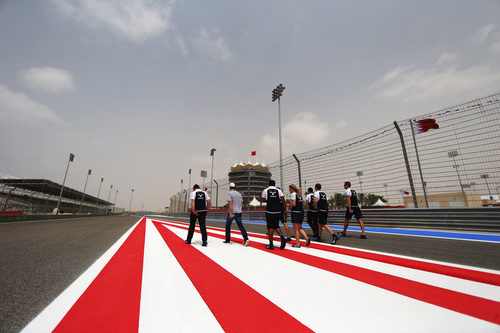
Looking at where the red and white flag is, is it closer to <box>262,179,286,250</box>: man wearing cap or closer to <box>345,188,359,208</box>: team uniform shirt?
<box>345,188,359,208</box>: team uniform shirt

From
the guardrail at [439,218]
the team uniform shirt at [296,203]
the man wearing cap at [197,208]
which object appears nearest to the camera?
the team uniform shirt at [296,203]

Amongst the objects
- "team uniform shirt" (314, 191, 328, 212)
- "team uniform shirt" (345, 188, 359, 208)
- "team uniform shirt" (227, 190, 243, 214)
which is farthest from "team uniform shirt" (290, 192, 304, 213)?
"team uniform shirt" (345, 188, 359, 208)

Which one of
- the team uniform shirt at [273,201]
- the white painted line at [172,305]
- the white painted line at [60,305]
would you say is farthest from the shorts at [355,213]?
the white painted line at [60,305]

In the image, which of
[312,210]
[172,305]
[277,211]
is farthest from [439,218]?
[172,305]

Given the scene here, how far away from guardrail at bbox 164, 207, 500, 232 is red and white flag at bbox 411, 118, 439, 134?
9.27 ft

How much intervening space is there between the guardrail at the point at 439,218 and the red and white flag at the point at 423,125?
283 centimetres

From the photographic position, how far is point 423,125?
730 centimetres

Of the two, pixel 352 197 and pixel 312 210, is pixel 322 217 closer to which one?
pixel 312 210

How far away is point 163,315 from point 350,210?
567 cm

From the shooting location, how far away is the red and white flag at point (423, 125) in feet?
23.3

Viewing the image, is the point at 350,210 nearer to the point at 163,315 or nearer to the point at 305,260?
the point at 305,260

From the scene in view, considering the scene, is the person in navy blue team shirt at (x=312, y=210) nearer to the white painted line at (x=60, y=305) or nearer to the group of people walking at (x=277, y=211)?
the group of people walking at (x=277, y=211)

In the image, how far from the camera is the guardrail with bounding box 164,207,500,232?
224 inches

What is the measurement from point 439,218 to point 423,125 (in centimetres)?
327
